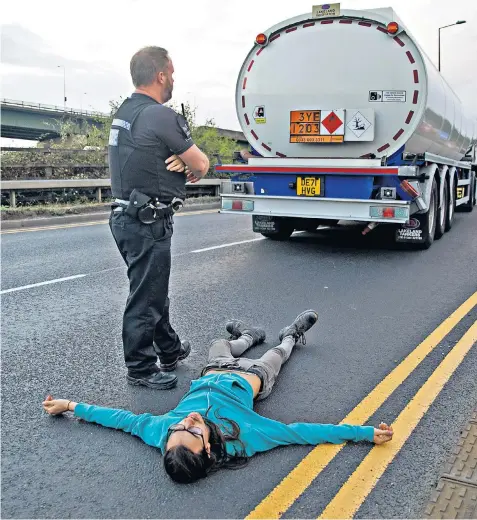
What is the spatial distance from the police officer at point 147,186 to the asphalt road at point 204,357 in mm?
390

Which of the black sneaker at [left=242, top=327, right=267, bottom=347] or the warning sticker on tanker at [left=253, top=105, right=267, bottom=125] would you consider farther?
the warning sticker on tanker at [left=253, top=105, right=267, bottom=125]

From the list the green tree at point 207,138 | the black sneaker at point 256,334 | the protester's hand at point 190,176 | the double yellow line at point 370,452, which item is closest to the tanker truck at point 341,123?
the black sneaker at point 256,334

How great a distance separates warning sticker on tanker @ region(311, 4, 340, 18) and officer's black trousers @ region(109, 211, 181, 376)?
597 centimetres

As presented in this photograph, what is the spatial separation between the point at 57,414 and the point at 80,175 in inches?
581

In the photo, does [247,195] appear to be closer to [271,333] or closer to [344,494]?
[271,333]

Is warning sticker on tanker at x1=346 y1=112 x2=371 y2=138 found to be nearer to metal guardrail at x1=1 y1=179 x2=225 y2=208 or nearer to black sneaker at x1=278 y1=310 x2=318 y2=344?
metal guardrail at x1=1 y1=179 x2=225 y2=208

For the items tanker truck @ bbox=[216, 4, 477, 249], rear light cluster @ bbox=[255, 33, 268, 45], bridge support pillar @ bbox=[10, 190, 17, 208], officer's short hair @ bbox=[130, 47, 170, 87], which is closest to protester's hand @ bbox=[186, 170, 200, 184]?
officer's short hair @ bbox=[130, 47, 170, 87]

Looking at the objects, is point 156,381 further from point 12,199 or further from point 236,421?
point 12,199

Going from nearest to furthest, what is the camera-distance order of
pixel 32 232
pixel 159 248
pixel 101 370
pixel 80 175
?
pixel 159 248 → pixel 101 370 → pixel 32 232 → pixel 80 175

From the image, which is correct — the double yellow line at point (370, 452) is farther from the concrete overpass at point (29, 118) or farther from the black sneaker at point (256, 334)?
the concrete overpass at point (29, 118)

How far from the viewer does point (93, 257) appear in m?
8.80

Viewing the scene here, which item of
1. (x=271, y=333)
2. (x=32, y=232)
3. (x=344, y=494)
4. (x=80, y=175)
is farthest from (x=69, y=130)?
(x=344, y=494)

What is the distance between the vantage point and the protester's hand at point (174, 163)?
13.0ft

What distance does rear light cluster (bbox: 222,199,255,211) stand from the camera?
9.71 meters
